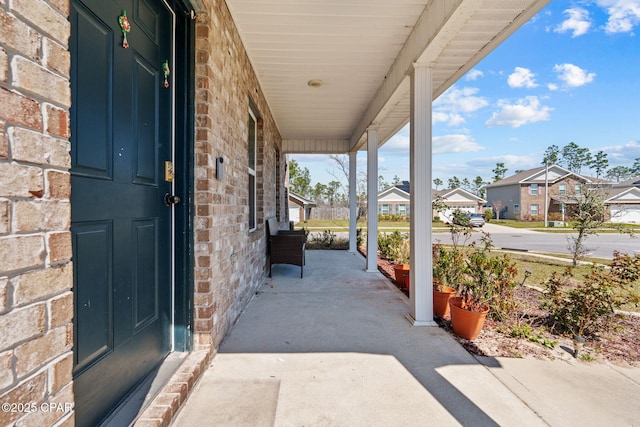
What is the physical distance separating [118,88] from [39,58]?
2.44ft

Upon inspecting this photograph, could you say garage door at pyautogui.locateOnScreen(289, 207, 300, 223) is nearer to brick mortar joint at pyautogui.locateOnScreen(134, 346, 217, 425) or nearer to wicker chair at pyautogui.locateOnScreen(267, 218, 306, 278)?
wicker chair at pyautogui.locateOnScreen(267, 218, 306, 278)

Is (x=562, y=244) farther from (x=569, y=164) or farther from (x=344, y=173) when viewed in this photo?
(x=569, y=164)

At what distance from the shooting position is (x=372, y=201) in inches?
220

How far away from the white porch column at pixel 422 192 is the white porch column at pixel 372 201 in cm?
242

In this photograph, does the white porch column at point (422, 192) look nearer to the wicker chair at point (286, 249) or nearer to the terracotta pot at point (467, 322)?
the terracotta pot at point (467, 322)

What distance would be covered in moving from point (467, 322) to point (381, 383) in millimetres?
1120

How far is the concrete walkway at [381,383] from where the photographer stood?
1636 millimetres

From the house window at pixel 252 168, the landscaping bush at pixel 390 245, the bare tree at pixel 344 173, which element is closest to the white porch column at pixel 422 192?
the house window at pixel 252 168

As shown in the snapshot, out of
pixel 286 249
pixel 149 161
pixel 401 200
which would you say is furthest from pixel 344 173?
pixel 401 200

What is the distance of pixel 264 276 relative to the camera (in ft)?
15.7

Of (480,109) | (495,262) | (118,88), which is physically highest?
(480,109)

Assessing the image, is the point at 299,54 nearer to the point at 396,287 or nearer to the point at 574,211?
the point at 396,287

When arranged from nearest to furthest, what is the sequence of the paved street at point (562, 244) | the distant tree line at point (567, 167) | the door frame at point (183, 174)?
the door frame at point (183, 174), the paved street at point (562, 244), the distant tree line at point (567, 167)

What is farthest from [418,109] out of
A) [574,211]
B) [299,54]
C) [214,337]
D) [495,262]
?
[574,211]
